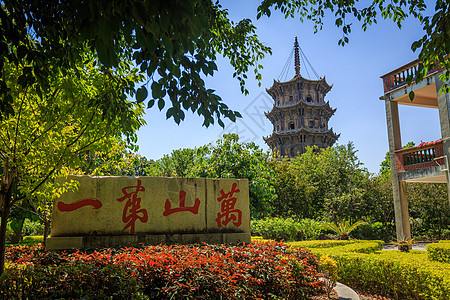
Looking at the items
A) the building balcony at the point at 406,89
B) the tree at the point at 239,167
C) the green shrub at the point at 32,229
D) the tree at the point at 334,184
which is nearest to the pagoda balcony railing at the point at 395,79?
the building balcony at the point at 406,89

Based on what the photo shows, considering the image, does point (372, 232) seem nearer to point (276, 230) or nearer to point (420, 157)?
point (276, 230)

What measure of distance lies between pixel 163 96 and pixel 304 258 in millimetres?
3942

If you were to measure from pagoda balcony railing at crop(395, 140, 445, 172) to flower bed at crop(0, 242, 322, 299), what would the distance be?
859 cm

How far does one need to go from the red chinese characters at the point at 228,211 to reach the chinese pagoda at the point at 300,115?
101ft

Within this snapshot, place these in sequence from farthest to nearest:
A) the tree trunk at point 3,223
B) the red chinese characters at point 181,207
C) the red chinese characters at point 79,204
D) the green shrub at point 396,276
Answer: the red chinese characters at point 181,207, the red chinese characters at point 79,204, the green shrub at point 396,276, the tree trunk at point 3,223

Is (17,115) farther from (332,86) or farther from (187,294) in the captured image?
(332,86)

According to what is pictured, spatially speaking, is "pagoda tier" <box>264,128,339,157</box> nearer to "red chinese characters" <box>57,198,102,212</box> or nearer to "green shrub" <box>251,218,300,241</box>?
"green shrub" <box>251,218,300,241</box>

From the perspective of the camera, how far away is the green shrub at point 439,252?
28.6ft

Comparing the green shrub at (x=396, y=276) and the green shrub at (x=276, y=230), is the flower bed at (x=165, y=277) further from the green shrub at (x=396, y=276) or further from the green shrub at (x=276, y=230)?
the green shrub at (x=276, y=230)

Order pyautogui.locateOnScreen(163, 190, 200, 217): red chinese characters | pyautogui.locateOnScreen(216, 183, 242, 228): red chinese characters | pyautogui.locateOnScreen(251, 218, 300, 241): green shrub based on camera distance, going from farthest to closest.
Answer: pyautogui.locateOnScreen(251, 218, 300, 241): green shrub, pyautogui.locateOnScreen(216, 183, 242, 228): red chinese characters, pyautogui.locateOnScreen(163, 190, 200, 217): red chinese characters

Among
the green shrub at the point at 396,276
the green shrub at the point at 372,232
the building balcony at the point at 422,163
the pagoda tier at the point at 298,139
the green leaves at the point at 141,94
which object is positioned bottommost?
the green shrub at the point at 372,232

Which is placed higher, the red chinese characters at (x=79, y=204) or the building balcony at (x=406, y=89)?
the building balcony at (x=406, y=89)

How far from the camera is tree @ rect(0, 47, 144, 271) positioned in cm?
437

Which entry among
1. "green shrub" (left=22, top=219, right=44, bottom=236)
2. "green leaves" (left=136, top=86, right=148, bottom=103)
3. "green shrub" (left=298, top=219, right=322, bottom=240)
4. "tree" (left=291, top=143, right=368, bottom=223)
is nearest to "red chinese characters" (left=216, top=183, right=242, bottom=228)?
"green leaves" (left=136, top=86, right=148, bottom=103)
